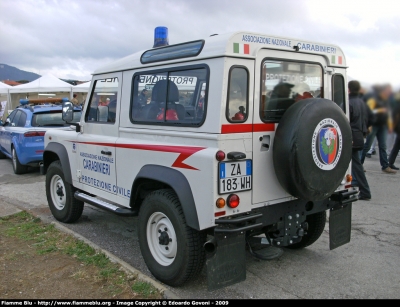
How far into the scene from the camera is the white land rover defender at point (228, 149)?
3115 millimetres

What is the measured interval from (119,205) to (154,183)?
775mm

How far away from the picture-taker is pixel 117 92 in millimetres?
4383

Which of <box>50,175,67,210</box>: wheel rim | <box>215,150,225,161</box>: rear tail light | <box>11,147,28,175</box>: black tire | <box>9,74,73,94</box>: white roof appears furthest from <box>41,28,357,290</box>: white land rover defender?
<box>9,74,73,94</box>: white roof

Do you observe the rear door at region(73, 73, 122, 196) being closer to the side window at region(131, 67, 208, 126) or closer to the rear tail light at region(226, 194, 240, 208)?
the side window at region(131, 67, 208, 126)

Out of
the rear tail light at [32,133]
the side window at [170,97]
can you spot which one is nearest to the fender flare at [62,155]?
the side window at [170,97]

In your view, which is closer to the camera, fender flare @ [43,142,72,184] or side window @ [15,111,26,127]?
fender flare @ [43,142,72,184]

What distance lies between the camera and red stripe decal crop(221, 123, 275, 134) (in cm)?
310

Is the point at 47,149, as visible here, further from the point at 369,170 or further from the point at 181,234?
the point at 369,170

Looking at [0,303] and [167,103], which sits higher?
[167,103]

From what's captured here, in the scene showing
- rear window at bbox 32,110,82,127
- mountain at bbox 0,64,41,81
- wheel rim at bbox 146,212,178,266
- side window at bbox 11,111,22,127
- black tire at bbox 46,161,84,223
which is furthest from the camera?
mountain at bbox 0,64,41,81

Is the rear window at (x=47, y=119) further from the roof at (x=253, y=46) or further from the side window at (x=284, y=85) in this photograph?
the side window at (x=284, y=85)

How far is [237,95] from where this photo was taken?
3193 mm

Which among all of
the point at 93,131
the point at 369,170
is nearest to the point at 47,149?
the point at 93,131

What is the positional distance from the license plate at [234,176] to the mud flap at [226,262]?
1.26ft
